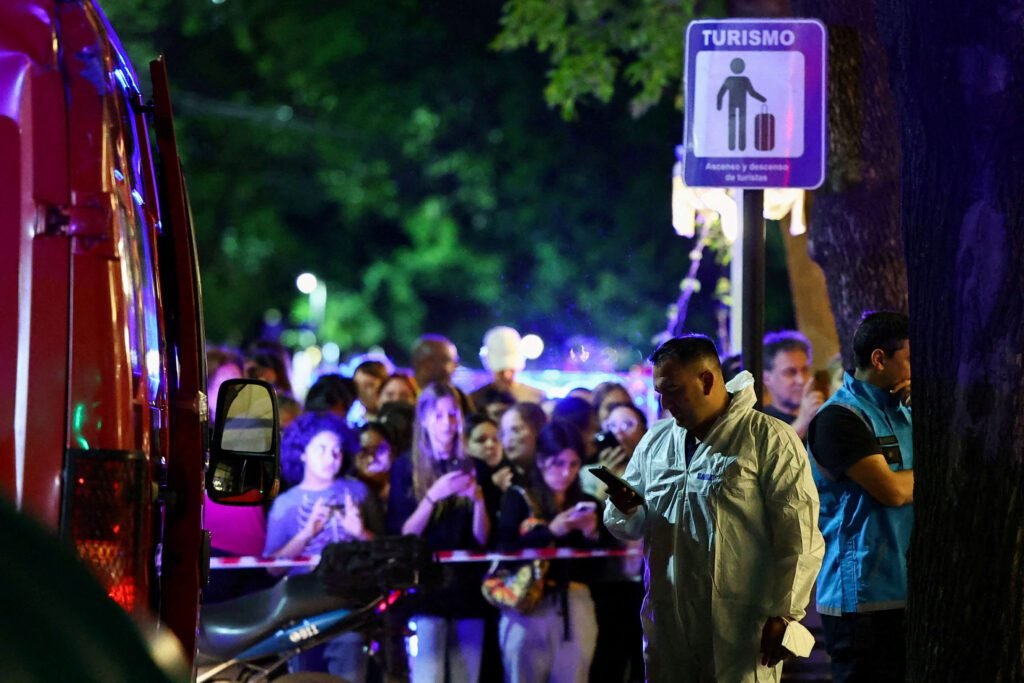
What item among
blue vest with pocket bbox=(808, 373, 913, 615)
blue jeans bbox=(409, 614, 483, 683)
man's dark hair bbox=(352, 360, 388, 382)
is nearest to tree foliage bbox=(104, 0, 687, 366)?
man's dark hair bbox=(352, 360, 388, 382)

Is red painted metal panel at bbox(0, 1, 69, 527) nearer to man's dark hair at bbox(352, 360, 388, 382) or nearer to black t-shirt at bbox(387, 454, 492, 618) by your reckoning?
black t-shirt at bbox(387, 454, 492, 618)

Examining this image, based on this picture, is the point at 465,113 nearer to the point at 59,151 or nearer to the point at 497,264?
the point at 497,264

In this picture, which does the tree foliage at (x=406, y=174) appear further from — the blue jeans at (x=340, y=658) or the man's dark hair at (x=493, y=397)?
the blue jeans at (x=340, y=658)

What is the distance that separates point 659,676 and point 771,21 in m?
2.80

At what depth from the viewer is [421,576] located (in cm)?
847

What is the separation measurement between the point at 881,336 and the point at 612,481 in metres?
1.56

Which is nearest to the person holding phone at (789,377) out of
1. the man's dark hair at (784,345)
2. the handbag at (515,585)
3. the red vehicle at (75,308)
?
the man's dark hair at (784,345)

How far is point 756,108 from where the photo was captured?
7.23 metres

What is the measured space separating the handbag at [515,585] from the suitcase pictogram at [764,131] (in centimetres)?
294

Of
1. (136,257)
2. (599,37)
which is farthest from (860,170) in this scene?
(599,37)

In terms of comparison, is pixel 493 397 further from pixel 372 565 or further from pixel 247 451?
pixel 247 451

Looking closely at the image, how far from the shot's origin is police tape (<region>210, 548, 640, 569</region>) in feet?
29.5

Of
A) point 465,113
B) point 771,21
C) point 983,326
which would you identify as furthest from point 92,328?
point 465,113

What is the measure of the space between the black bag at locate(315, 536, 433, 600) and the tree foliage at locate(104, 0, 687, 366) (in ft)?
61.5
